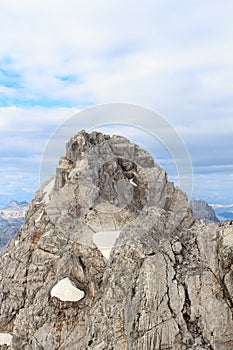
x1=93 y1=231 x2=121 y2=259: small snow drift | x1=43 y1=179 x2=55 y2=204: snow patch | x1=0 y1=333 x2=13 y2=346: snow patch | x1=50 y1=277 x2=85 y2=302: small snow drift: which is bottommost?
x1=0 y1=333 x2=13 y2=346: snow patch

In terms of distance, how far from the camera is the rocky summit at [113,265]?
19.9 m

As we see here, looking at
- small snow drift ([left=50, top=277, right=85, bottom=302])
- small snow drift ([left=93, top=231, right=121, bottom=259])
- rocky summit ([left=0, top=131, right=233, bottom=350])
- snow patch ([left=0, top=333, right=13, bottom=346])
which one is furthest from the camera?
snow patch ([left=0, top=333, right=13, bottom=346])

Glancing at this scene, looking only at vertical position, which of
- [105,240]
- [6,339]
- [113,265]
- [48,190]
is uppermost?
[48,190]

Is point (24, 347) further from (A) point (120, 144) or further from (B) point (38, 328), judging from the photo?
(A) point (120, 144)

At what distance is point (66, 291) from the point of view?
26281 millimetres

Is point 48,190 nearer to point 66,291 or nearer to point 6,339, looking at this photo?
point 66,291

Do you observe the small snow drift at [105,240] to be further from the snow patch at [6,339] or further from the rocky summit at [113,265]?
the snow patch at [6,339]

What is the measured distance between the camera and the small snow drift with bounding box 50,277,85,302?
2583 cm

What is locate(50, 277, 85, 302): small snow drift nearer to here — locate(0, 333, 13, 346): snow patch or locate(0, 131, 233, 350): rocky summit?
locate(0, 131, 233, 350): rocky summit

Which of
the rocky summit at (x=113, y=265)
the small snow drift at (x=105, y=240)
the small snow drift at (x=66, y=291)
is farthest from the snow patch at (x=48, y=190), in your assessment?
the small snow drift at (x=66, y=291)

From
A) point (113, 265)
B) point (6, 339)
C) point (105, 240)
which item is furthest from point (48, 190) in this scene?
point (113, 265)

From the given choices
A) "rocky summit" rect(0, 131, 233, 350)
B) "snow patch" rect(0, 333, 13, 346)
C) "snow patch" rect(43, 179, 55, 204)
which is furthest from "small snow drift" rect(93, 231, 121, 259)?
"snow patch" rect(0, 333, 13, 346)

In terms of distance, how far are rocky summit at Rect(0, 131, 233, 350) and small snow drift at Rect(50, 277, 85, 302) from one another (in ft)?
0.23

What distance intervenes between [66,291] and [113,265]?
189 inches
